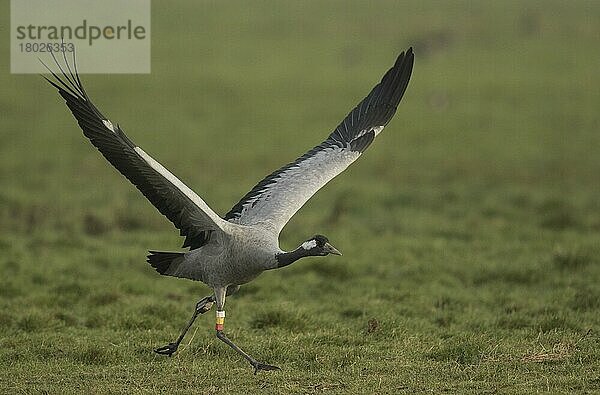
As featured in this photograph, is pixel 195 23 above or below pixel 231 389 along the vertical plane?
above

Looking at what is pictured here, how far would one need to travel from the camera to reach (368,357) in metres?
6.94

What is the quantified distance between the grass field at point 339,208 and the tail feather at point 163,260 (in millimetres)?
601

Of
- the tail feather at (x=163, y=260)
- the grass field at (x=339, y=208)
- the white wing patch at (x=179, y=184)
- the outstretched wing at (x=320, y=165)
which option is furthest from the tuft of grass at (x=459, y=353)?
the tail feather at (x=163, y=260)

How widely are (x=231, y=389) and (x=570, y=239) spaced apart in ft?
20.7

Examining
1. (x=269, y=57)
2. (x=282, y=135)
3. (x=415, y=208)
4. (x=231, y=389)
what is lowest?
(x=231, y=389)

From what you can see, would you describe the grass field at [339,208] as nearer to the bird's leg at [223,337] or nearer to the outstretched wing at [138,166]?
the bird's leg at [223,337]

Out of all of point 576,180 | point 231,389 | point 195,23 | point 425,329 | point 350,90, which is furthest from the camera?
point 195,23

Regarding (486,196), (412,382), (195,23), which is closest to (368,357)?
(412,382)

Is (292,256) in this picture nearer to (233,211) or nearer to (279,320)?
(233,211)

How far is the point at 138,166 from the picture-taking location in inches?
252

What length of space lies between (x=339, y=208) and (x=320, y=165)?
5.02m

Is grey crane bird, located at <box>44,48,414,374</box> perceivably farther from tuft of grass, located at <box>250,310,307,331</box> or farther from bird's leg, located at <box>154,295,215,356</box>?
tuft of grass, located at <box>250,310,307,331</box>

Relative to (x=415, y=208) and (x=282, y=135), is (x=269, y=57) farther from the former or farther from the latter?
(x=415, y=208)

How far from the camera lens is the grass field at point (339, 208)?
22.4ft
